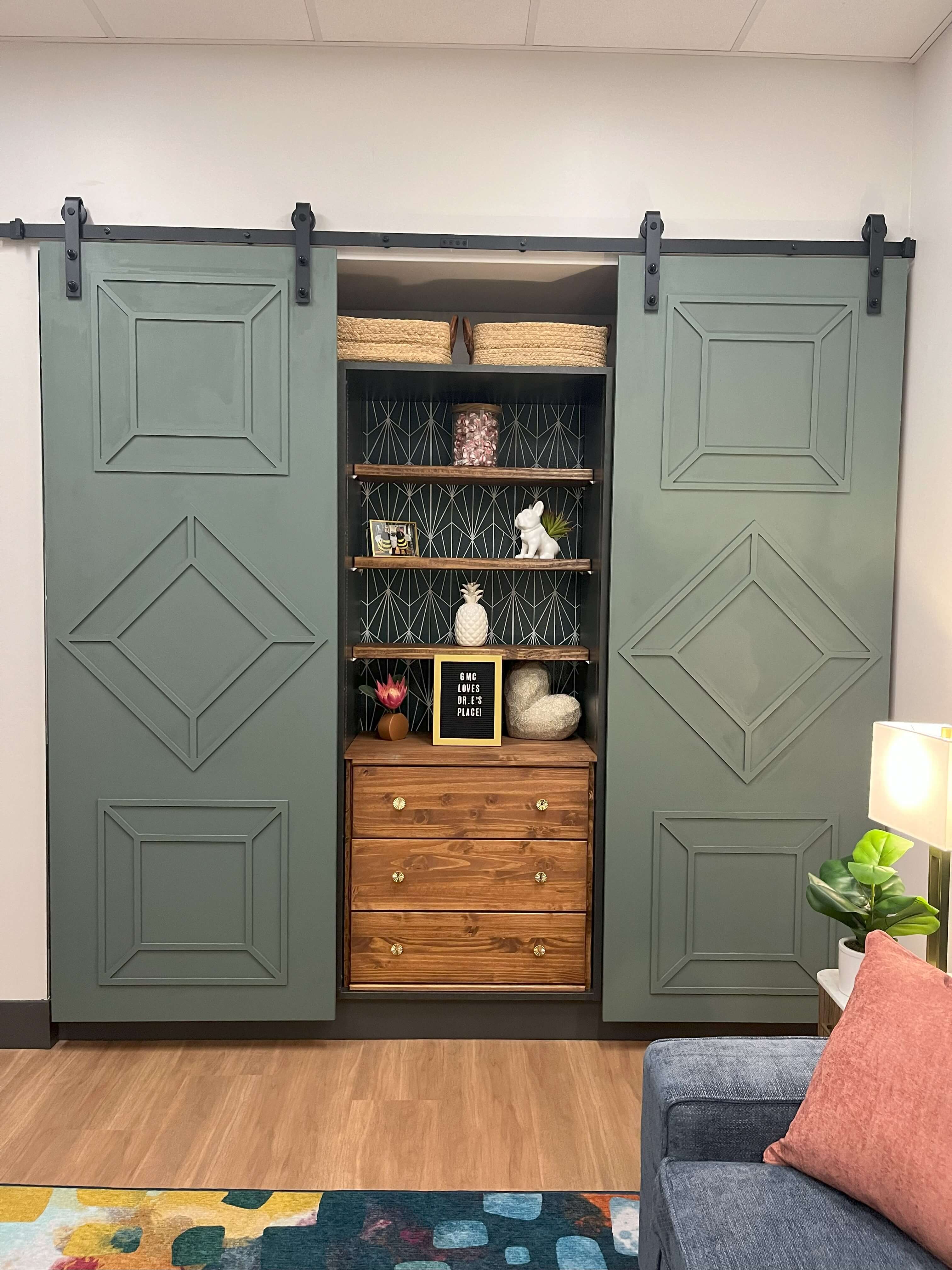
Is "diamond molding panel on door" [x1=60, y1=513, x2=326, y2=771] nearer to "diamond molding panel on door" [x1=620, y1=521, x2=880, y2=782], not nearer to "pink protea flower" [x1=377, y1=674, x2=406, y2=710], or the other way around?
"pink protea flower" [x1=377, y1=674, x2=406, y2=710]

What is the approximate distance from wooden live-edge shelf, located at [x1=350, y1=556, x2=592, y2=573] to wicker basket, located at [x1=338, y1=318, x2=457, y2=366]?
588 millimetres

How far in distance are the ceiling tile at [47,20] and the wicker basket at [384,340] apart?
3.33ft

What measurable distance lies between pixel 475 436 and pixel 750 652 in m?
1.06

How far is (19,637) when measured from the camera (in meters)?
2.59

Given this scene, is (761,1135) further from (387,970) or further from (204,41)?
(204,41)

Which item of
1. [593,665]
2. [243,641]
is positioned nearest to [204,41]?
[243,641]

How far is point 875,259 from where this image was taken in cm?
252

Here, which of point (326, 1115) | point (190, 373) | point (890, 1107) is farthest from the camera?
point (190, 373)

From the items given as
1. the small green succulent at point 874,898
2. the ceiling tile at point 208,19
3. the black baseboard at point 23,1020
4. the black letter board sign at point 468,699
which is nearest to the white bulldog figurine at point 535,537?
the black letter board sign at point 468,699

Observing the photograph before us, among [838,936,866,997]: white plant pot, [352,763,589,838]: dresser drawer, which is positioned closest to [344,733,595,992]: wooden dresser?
[352,763,589,838]: dresser drawer

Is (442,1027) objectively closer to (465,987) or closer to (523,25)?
(465,987)

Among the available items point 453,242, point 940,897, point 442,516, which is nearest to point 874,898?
point 940,897

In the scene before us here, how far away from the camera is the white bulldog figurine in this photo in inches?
109

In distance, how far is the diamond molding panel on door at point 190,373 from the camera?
2.50 m
